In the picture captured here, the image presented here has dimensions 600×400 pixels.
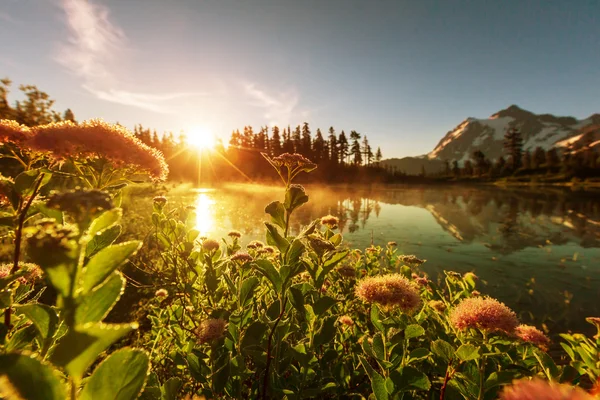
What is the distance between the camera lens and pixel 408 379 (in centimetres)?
144

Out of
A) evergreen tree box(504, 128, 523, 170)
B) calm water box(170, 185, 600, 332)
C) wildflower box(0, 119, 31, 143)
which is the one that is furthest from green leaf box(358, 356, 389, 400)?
evergreen tree box(504, 128, 523, 170)

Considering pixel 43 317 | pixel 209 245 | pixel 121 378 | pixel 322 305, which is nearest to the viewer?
pixel 121 378

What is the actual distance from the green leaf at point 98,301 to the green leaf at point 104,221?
13 centimetres

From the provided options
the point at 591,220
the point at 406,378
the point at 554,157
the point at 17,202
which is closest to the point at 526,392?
the point at 406,378

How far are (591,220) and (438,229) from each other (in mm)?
12030

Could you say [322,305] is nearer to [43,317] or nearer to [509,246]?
[43,317]

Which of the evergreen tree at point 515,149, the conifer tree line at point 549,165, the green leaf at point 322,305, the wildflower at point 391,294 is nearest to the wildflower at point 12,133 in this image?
the green leaf at point 322,305

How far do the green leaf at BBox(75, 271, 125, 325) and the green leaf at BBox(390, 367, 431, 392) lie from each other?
1472mm

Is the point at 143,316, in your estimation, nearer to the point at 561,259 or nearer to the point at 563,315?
the point at 563,315

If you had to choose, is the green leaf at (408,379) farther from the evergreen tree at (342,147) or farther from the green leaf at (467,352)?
the evergreen tree at (342,147)

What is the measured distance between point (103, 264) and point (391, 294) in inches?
81.6

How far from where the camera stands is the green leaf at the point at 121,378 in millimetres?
499

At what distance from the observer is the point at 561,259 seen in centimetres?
1028

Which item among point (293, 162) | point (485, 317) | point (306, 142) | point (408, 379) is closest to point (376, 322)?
point (408, 379)
